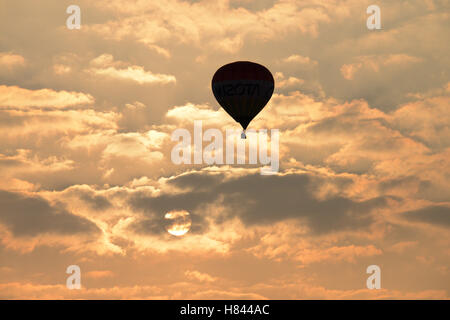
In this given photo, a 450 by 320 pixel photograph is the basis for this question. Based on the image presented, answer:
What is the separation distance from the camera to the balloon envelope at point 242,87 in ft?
246

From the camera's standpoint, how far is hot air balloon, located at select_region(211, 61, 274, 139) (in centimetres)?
7500

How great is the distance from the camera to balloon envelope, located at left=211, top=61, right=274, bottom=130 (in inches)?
2953

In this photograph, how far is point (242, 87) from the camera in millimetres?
74938

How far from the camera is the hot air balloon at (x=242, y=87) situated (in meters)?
75.0

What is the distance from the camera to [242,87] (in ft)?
246
